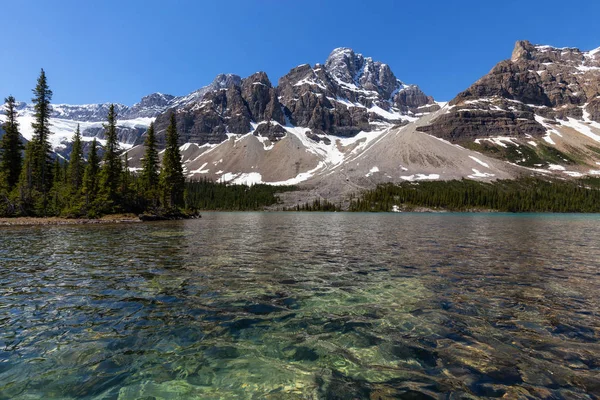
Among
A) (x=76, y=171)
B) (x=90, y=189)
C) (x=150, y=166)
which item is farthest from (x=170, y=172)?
(x=90, y=189)

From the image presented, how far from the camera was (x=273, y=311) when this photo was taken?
36.3 ft

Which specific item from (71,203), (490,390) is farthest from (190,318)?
(71,203)

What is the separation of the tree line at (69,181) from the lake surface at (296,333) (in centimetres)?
5143

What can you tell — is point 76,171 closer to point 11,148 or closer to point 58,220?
point 11,148

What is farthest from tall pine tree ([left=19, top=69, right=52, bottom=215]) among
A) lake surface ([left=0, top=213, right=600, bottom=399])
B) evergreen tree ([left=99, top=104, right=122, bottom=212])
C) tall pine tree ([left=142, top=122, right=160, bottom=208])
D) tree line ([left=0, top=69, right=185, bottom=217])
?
lake surface ([left=0, top=213, right=600, bottom=399])

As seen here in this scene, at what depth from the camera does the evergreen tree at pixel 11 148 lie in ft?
214

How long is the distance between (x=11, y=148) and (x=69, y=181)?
13213 millimetres

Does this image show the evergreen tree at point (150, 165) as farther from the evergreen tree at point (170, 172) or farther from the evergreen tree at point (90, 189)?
the evergreen tree at point (90, 189)

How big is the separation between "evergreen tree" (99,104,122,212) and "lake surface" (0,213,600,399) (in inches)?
2073

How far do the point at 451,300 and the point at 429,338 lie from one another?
4.41m

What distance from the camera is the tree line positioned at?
5897 cm

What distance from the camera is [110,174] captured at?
2648 inches

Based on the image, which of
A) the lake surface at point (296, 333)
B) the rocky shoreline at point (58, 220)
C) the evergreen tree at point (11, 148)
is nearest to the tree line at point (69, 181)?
the evergreen tree at point (11, 148)

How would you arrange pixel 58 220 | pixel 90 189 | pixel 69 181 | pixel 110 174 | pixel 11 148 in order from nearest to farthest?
pixel 58 220, pixel 90 189, pixel 110 174, pixel 11 148, pixel 69 181
